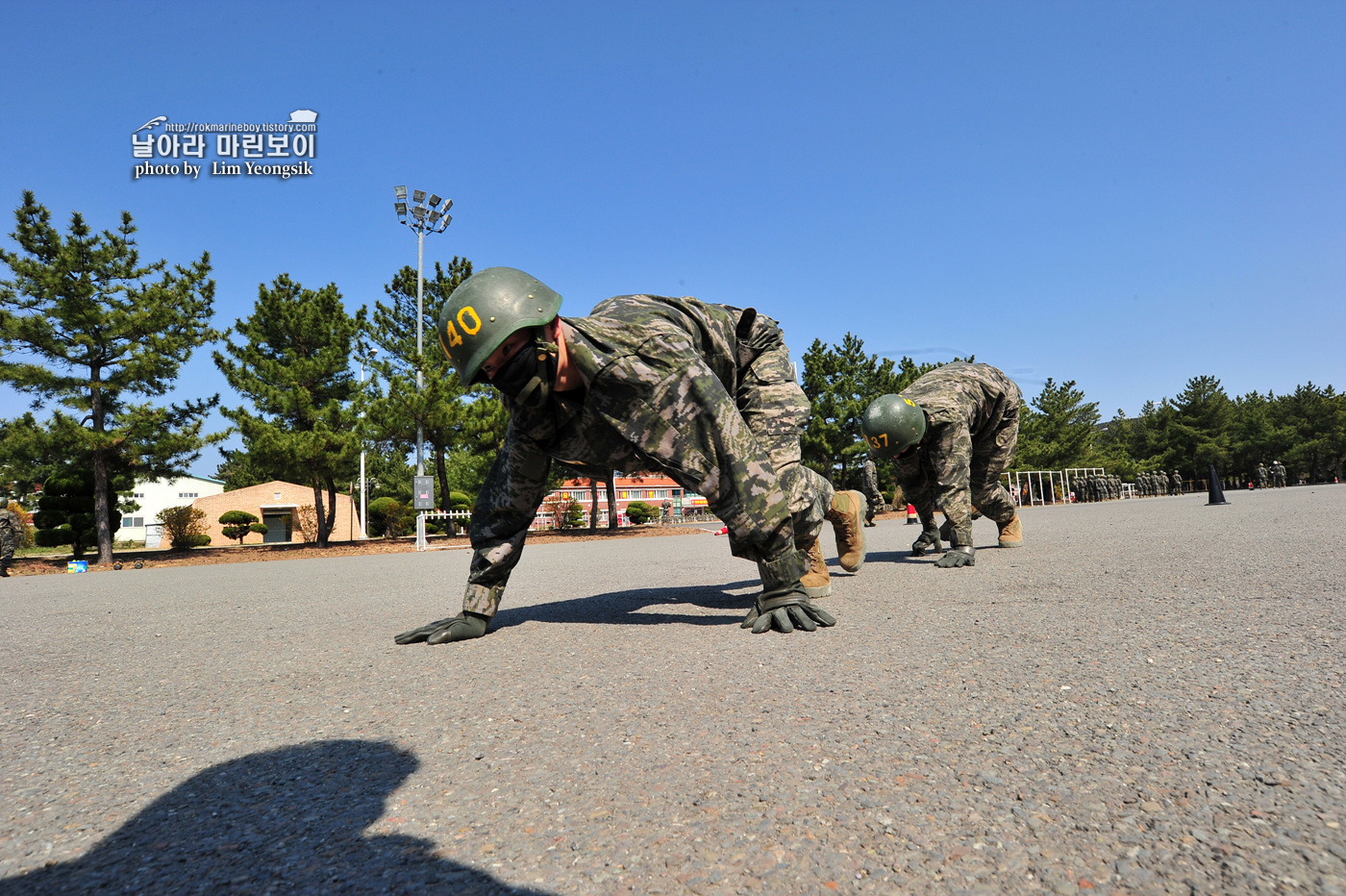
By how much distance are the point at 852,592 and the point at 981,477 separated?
385cm

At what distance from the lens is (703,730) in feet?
6.24

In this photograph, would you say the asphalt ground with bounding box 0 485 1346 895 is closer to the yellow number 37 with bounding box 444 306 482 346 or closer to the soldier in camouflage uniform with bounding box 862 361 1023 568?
the yellow number 37 with bounding box 444 306 482 346

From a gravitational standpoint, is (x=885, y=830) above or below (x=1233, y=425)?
below

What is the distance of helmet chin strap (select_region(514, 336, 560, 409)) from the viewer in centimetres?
306

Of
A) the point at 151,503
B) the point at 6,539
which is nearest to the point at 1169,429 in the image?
the point at 6,539

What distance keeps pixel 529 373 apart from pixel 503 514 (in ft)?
3.36

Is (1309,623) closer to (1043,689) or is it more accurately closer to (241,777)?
(1043,689)

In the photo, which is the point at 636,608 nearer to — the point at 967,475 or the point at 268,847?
the point at 268,847

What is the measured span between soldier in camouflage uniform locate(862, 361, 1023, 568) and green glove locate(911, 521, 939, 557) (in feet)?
0.04

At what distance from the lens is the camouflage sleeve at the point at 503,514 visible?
3668 millimetres

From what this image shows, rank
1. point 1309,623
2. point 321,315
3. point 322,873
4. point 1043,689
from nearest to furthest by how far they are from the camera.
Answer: point 322,873 < point 1043,689 < point 1309,623 < point 321,315

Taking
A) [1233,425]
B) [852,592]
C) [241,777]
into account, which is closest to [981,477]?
[852,592]

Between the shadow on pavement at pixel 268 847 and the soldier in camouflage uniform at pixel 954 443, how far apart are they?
5.20 metres

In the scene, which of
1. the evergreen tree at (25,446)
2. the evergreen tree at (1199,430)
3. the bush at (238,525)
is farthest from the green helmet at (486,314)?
the evergreen tree at (1199,430)
